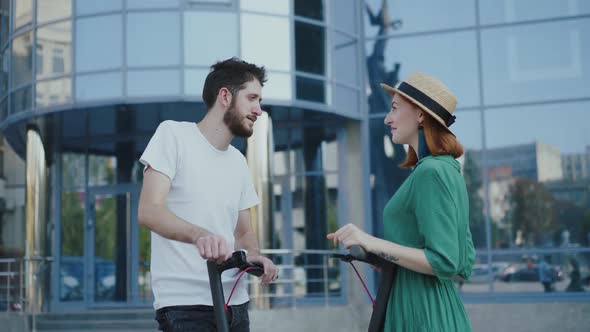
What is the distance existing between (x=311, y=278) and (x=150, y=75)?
431 cm

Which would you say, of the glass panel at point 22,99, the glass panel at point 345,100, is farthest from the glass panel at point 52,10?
the glass panel at point 345,100

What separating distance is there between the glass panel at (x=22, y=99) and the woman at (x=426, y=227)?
11.7m

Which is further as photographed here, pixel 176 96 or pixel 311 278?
pixel 311 278

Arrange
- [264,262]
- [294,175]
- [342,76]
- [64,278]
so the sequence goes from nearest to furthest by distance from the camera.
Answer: [264,262]
[342,76]
[294,175]
[64,278]

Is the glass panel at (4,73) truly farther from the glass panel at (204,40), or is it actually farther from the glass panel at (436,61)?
the glass panel at (436,61)

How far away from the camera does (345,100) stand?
13883 mm

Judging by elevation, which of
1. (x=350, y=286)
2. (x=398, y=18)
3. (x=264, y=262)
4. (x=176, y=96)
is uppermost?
(x=398, y=18)

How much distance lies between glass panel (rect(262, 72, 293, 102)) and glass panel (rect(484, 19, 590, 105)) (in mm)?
3314

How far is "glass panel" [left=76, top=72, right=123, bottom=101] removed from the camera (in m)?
12.6

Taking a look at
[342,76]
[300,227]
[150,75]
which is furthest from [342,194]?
[150,75]

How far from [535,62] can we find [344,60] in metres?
3.06

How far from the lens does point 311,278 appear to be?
14.2 metres

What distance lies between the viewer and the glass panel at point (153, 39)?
12547mm

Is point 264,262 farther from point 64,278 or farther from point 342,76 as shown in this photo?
point 64,278
